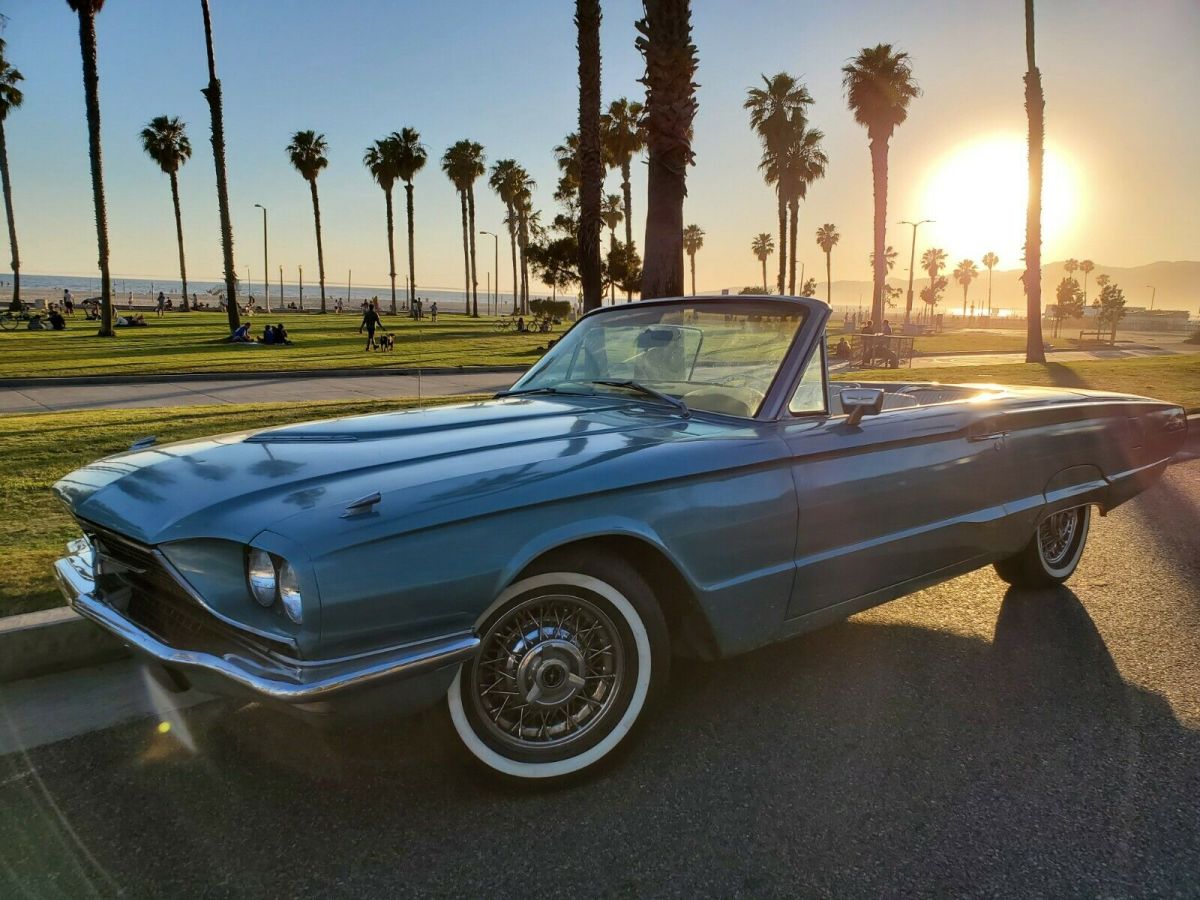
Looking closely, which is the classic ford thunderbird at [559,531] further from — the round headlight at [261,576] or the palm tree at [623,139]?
the palm tree at [623,139]

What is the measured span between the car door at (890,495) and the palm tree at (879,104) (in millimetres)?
30780

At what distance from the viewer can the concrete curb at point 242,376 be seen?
13.7 meters

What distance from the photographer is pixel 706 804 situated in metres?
2.30

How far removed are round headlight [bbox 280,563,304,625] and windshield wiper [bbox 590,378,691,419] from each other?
159 cm

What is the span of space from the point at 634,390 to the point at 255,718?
188 centimetres

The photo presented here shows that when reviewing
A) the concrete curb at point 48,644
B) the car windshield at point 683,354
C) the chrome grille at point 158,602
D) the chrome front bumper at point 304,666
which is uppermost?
the car windshield at point 683,354

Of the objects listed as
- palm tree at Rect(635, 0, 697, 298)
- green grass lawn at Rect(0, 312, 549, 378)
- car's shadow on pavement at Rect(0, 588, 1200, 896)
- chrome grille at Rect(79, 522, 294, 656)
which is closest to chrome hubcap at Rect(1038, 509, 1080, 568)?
car's shadow on pavement at Rect(0, 588, 1200, 896)

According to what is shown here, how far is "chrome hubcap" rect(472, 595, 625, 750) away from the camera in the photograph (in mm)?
2256

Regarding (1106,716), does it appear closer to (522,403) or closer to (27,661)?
(522,403)

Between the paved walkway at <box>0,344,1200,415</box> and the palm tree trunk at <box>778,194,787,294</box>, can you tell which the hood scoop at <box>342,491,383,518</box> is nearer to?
the paved walkway at <box>0,344,1200,415</box>

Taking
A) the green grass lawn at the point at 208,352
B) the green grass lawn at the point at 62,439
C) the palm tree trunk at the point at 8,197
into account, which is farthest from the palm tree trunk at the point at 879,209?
the palm tree trunk at the point at 8,197

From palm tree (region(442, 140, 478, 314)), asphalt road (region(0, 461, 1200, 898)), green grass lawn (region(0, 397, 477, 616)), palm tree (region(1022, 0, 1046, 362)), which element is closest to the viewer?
asphalt road (region(0, 461, 1200, 898))

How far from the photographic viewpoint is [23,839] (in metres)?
2.08

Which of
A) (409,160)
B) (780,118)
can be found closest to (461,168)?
(409,160)
